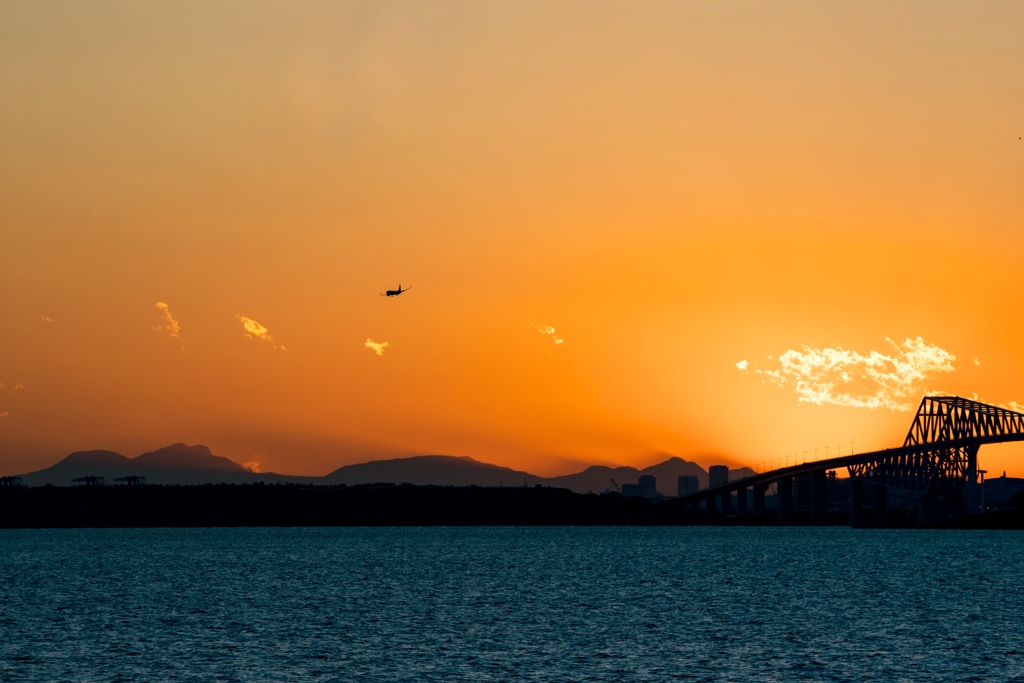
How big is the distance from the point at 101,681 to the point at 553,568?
99167 millimetres

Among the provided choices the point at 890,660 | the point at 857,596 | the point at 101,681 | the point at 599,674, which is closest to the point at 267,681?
the point at 101,681

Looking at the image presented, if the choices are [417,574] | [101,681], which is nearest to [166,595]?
[417,574]

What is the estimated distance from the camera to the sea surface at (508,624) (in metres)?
63.0

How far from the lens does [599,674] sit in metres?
61.5

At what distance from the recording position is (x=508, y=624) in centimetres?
8388

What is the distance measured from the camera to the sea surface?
6300 centimetres

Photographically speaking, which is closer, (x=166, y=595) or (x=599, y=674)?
(x=599, y=674)

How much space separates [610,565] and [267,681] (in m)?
106

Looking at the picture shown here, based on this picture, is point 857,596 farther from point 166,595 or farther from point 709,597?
point 166,595

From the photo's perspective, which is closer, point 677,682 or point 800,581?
point 677,682

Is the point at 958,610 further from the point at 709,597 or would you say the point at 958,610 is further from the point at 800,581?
the point at 800,581

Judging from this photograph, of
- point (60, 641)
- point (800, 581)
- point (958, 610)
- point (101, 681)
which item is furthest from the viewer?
point (800, 581)

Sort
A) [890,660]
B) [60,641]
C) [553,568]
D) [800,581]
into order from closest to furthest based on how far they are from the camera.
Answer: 1. [890,660]
2. [60,641]
3. [800,581]
4. [553,568]

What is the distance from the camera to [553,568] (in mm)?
154500
